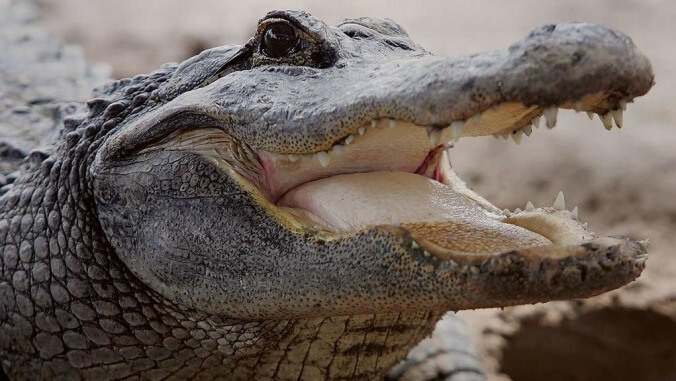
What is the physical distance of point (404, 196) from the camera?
200 centimetres

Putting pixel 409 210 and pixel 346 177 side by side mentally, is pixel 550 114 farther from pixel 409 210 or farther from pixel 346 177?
pixel 346 177

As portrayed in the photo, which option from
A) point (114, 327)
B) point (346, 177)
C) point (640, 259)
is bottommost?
point (114, 327)

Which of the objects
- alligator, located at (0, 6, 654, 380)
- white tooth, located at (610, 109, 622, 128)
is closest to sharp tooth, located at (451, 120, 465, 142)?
alligator, located at (0, 6, 654, 380)

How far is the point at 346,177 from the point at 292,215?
171 millimetres

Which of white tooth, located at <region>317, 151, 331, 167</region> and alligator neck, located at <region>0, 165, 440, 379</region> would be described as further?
alligator neck, located at <region>0, 165, 440, 379</region>

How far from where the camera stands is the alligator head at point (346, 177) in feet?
5.31

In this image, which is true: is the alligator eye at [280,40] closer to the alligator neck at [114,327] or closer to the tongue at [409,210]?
the tongue at [409,210]

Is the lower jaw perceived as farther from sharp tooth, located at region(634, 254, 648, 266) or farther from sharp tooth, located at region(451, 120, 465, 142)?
sharp tooth, located at region(451, 120, 465, 142)

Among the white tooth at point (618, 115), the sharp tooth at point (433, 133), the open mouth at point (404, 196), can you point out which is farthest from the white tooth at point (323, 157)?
the white tooth at point (618, 115)

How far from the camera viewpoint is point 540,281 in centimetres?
161

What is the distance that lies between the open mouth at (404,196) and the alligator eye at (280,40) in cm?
31

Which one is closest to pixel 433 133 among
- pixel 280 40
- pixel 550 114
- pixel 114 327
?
pixel 550 114

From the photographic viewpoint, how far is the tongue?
72.5 inches

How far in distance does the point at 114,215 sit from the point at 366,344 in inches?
30.3
